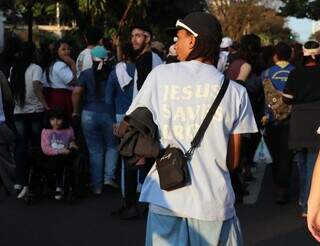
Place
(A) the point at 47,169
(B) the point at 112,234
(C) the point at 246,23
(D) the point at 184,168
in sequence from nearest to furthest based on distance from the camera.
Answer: (D) the point at 184,168
(B) the point at 112,234
(A) the point at 47,169
(C) the point at 246,23

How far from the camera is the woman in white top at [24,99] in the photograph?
807 centimetres

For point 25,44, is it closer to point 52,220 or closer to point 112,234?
point 52,220

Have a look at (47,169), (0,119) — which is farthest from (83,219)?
(0,119)

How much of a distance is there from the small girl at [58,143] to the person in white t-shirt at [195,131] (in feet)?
13.9

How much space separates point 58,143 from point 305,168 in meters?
2.79

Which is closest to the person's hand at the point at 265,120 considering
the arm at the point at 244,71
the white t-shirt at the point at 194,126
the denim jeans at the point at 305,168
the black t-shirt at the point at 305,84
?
the arm at the point at 244,71

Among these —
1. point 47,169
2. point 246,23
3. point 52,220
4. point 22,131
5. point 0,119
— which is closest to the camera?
point 0,119

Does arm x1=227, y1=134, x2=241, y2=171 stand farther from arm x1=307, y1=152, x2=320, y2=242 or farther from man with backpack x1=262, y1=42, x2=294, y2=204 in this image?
man with backpack x1=262, y1=42, x2=294, y2=204

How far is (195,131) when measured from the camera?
346 cm

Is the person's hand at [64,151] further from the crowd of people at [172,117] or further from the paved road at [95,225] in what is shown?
the paved road at [95,225]

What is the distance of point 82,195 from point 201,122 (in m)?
4.84

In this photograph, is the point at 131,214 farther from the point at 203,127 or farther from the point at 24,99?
the point at 203,127

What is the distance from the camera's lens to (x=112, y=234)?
648cm

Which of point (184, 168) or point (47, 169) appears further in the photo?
point (47, 169)
